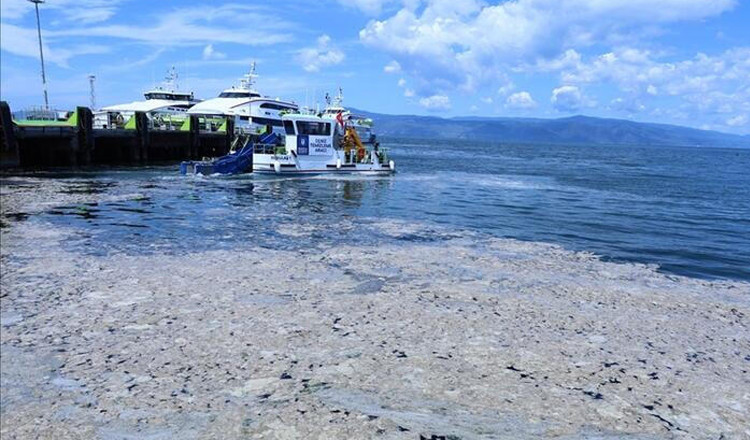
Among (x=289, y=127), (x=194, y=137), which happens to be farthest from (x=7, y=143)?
(x=194, y=137)

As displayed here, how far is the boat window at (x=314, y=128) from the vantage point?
33.3 m

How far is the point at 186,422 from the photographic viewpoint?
4.96 m

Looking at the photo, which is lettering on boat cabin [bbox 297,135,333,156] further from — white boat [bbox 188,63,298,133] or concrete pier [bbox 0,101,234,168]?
white boat [bbox 188,63,298,133]

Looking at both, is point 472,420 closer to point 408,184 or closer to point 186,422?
point 186,422

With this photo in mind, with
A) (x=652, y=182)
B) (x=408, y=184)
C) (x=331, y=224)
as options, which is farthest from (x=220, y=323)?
(x=652, y=182)

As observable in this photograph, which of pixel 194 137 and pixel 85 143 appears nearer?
pixel 85 143

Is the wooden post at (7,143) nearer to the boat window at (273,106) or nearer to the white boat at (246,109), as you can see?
the white boat at (246,109)

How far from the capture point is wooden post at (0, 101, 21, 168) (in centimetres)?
2897

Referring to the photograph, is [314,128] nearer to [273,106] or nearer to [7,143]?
[7,143]

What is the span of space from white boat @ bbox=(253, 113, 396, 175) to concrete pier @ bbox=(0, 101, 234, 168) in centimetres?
1198

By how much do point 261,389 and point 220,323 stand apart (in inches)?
83.5

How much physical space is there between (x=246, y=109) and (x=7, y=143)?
31.9 metres

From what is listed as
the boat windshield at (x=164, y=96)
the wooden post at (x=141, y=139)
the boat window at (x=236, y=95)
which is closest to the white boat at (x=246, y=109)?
the boat window at (x=236, y=95)

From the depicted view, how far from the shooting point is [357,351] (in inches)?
267
